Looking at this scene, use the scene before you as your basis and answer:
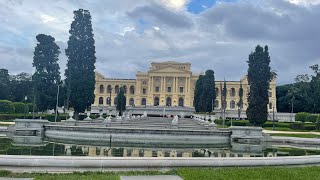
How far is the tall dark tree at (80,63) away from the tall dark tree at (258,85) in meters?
18.1

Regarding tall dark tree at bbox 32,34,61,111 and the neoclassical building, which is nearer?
tall dark tree at bbox 32,34,61,111

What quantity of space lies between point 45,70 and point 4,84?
4233cm

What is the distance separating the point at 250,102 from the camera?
33062 millimetres

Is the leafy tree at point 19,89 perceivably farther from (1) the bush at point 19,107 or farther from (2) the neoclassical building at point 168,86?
(2) the neoclassical building at point 168,86

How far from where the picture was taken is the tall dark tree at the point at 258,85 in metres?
32.7

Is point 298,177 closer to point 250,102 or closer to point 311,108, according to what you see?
point 250,102

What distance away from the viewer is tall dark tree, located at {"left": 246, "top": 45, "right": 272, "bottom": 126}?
32656 millimetres

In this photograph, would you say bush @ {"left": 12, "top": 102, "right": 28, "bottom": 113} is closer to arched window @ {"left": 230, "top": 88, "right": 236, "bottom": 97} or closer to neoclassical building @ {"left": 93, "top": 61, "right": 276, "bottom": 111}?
neoclassical building @ {"left": 93, "top": 61, "right": 276, "bottom": 111}

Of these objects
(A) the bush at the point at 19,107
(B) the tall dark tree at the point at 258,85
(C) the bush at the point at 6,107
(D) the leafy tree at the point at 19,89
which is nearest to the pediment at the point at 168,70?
(D) the leafy tree at the point at 19,89

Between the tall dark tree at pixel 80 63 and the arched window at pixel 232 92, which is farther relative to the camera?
the arched window at pixel 232 92

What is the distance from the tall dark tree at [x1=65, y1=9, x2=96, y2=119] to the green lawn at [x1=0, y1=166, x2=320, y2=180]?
102ft

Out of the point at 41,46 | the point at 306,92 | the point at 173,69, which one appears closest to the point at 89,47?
the point at 41,46

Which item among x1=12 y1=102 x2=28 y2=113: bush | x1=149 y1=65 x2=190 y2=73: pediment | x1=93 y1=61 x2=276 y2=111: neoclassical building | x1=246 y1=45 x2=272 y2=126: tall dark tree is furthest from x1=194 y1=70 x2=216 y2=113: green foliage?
x1=149 y1=65 x2=190 y2=73: pediment

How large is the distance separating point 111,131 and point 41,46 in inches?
978
